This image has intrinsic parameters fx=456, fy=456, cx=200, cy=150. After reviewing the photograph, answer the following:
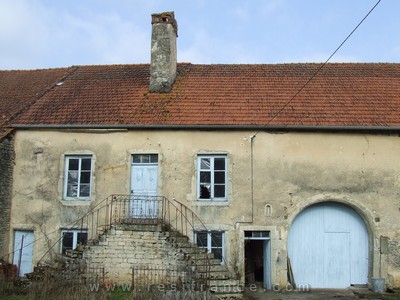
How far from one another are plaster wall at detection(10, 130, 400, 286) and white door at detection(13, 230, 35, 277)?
0.33 meters

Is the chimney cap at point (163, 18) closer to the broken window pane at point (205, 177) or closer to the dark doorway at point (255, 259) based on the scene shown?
the broken window pane at point (205, 177)

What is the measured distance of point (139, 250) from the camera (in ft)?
42.6

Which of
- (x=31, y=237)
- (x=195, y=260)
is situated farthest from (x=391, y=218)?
(x=31, y=237)

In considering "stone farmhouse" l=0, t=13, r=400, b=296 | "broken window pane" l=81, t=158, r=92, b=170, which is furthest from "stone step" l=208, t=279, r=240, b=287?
"broken window pane" l=81, t=158, r=92, b=170

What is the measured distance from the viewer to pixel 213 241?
14.3m

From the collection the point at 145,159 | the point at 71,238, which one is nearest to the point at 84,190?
the point at 71,238

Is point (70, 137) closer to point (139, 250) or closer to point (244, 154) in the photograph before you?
point (139, 250)

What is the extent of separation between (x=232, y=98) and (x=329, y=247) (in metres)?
5.89

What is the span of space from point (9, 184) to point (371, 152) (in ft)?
38.3

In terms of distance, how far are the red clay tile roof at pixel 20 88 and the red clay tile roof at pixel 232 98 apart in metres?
0.50

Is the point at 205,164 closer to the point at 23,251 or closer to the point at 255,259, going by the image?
the point at 255,259

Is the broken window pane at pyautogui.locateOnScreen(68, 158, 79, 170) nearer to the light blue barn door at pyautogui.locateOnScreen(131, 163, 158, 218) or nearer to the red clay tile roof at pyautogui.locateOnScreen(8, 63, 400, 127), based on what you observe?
the red clay tile roof at pyautogui.locateOnScreen(8, 63, 400, 127)

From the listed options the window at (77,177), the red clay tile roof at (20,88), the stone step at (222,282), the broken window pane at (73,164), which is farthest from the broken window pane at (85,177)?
the stone step at (222,282)

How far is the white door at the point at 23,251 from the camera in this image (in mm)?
14739
